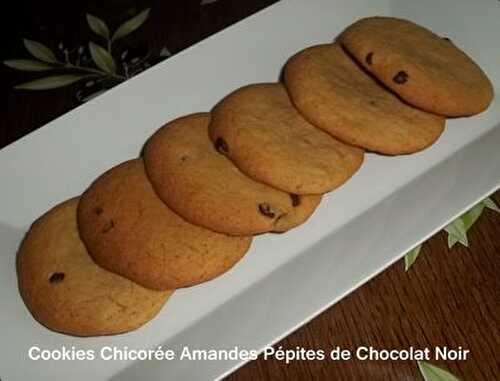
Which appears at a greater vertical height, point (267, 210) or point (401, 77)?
point (401, 77)

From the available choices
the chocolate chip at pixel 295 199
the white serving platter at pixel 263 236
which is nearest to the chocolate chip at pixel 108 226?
the white serving platter at pixel 263 236

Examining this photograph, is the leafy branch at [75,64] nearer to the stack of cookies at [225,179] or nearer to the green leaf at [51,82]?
the green leaf at [51,82]

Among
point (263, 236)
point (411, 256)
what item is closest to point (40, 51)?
point (263, 236)

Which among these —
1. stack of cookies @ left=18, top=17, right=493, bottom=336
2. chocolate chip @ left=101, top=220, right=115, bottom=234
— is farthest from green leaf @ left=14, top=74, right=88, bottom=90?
chocolate chip @ left=101, top=220, right=115, bottom=234

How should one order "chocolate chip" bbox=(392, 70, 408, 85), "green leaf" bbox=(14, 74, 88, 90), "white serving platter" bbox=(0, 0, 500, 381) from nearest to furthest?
"white serving platter" bbox=(0, 0, 500, 381) → "chocolate chip" bbox=(392, 70, 408, 85) → "green leaf" bbox=(14, 74, 88, 90)

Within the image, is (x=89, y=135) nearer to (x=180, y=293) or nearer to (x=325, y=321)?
(x=180, y=293)

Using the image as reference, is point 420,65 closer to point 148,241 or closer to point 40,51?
point 148,241

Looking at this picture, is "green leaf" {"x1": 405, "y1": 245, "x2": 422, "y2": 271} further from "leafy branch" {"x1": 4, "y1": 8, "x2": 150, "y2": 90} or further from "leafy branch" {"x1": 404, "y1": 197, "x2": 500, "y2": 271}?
"leafy branch" {"x1": 4, "y1": 8, "x2": 150, "y2": 90}
